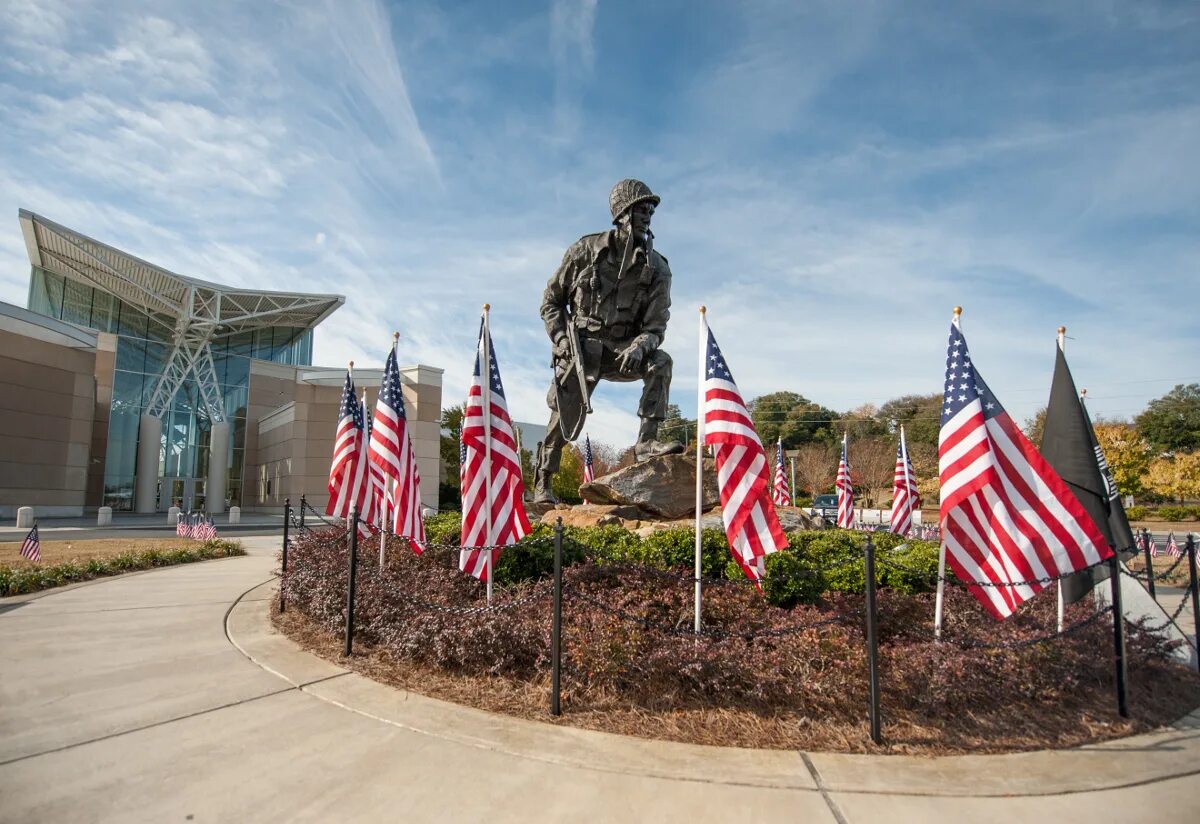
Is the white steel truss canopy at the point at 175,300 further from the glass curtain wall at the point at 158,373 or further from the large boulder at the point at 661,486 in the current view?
the large boulder at the point at 661,486

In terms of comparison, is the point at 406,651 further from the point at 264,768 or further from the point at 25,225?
the point at 25,225

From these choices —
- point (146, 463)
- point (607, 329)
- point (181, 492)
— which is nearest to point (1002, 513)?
point (607, 329)

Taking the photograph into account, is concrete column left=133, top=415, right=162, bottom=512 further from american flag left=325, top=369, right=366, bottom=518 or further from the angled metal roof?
american flag left=325, top=369, right=366, bottom=518

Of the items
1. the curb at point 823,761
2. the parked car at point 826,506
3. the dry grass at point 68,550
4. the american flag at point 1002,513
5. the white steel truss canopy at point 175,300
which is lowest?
the dry grass at point 68,550

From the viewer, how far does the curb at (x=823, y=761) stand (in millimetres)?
3635

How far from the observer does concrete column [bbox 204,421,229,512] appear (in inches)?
1615

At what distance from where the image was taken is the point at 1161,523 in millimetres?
36562

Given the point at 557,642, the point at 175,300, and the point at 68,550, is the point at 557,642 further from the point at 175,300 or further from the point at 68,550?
the point at 175,300

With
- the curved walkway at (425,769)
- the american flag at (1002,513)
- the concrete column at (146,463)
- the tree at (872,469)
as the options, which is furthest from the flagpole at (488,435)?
the concrete column at (146,463)

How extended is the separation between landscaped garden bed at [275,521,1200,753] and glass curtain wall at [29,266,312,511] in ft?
148

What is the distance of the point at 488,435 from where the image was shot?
6.22 metres

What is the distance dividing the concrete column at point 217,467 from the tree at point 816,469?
123 ft

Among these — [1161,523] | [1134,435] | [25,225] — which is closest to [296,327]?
[25,225]

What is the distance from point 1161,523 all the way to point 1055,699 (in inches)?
1682
